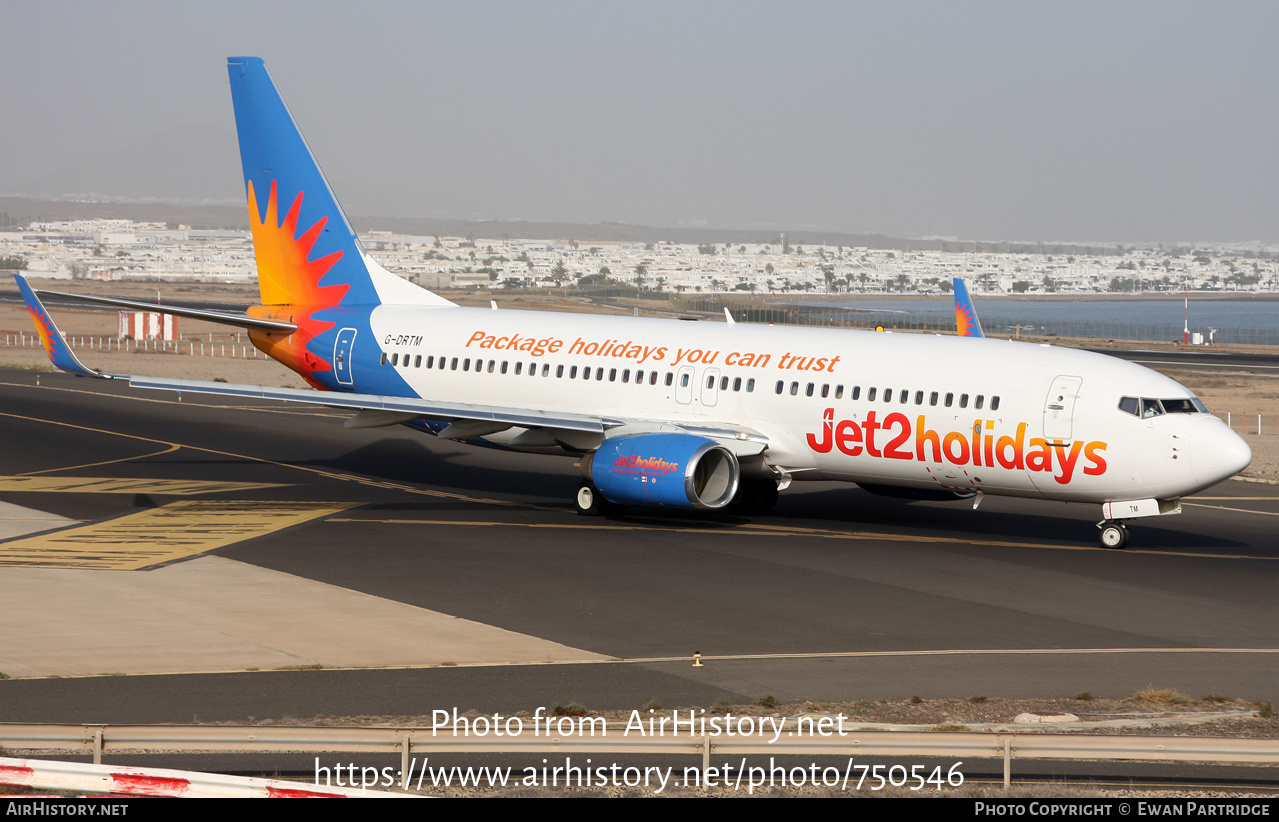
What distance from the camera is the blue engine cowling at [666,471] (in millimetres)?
31578

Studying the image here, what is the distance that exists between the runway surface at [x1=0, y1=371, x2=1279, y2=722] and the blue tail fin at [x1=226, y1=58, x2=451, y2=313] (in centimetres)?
554

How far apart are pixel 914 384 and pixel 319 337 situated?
17.9 meters

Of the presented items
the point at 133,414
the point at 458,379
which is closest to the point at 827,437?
the point at 458,379

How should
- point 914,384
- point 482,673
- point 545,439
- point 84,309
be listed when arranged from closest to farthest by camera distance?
point 482,673, point 914,384, point 545,439, point 84,309

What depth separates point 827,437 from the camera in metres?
32.6

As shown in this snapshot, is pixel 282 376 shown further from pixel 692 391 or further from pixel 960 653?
pixel 960 653

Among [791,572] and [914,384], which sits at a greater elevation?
[914,384]

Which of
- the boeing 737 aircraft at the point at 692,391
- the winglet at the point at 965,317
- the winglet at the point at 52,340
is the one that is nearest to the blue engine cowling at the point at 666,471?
the boeing 737 aircraft at the point at 692,391

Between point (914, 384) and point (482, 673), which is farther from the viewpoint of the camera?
point (914, 384)

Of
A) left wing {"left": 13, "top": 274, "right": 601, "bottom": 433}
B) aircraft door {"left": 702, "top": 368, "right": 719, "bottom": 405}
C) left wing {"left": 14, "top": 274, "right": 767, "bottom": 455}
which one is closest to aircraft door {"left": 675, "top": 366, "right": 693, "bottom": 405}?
aircraft door {"left": 702, "top": 368, "right": 719, "bottom": 405}

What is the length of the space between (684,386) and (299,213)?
46.2 feet

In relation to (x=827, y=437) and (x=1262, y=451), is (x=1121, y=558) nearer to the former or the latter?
(x=827, y=437)

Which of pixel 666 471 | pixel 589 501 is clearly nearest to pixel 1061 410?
pixel 666 471

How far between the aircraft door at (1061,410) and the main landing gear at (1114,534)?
245cm
